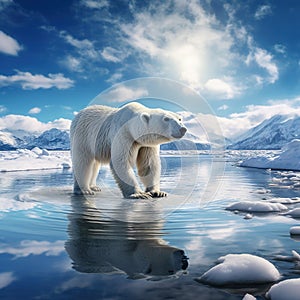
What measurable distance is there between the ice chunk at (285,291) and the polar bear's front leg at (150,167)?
4587 mm

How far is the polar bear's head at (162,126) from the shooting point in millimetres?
5789

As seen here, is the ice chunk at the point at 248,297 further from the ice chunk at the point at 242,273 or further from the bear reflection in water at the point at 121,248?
the bear reflection in water at the point at 121,248

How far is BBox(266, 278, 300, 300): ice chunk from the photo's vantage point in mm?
1893

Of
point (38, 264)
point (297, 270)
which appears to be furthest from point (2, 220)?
point (297, 270)

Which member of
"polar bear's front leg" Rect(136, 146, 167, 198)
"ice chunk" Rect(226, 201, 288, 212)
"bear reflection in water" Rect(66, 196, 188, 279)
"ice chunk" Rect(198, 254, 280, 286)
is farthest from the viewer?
"polar bear's front leg" Rect(136, 146, 167, 198)

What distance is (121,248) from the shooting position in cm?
294

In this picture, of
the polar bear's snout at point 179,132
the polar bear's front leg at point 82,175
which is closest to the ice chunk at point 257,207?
the polar bear's snout at point 179,132

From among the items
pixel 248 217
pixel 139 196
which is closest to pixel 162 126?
pixel 139 196

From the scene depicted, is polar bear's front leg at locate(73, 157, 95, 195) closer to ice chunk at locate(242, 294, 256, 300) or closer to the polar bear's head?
the polar bear's head

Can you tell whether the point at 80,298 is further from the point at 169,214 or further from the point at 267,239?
the point at 169,214

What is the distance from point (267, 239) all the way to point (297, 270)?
0.92 meters

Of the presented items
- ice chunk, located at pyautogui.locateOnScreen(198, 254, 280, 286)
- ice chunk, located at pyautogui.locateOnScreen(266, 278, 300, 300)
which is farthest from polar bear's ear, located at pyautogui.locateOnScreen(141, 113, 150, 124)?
ice chunk, located at pyautogui.locateOnScreen(266, 278, 300, 300)

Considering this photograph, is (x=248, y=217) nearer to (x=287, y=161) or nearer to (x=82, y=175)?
(x=82, y=175)

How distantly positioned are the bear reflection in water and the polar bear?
6.08 ft
